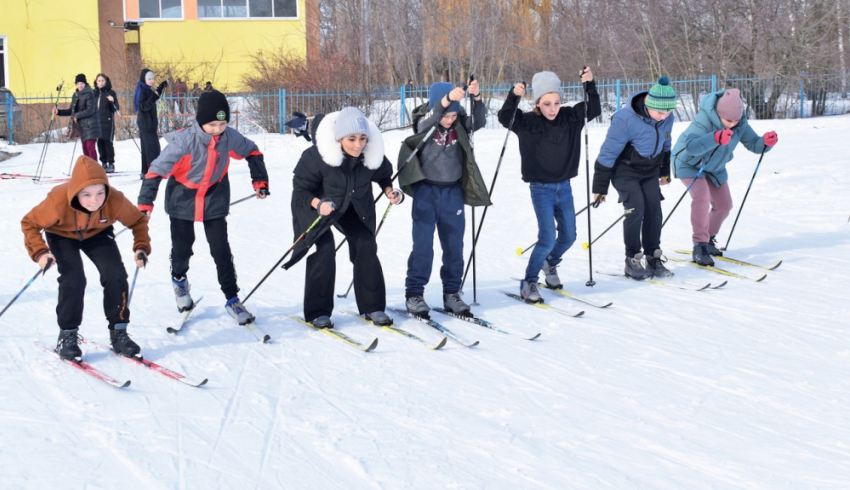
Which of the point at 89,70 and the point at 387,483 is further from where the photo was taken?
the point at 89,70

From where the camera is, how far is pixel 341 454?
132 inches

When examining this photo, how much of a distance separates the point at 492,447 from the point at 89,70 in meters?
23.0

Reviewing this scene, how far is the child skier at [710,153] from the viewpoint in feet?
22.9

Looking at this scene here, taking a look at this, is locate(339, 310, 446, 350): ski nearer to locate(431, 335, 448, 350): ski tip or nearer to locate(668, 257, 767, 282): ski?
locate(431, 335, 448, 350): ski tip

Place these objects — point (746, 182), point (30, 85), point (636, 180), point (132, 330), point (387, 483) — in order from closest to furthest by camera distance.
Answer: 1. point (387, 483)
2. point (132, 330)
3. point (636, 180)
4. point (746, 182)
5. point (30, 85)

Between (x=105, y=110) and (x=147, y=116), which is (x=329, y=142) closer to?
(x=147, y=116)

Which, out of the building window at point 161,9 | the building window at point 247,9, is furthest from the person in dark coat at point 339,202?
the building window at point 161,9

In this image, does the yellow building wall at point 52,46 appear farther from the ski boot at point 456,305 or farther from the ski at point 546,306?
the ski boot at point 456,305

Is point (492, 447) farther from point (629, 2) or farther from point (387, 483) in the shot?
point (629, 2)

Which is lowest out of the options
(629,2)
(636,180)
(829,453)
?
(829,453)

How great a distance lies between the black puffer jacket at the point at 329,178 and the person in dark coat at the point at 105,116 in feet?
29.2

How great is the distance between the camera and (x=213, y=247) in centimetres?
538

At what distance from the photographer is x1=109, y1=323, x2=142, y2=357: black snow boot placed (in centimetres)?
457

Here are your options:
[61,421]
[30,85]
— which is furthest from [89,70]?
[61,421]
